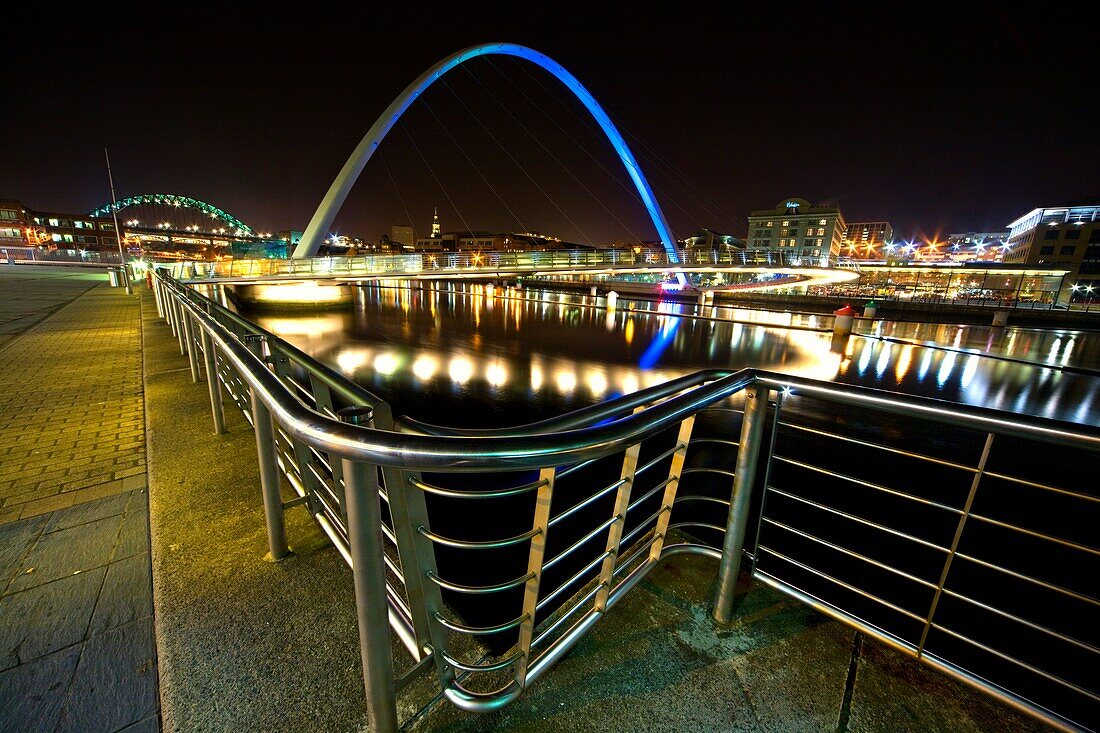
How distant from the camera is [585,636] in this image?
1.91m

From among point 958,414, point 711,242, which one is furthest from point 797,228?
point 958,414

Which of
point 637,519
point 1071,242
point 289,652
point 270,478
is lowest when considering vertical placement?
point 637,519

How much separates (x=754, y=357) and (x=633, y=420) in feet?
49.0

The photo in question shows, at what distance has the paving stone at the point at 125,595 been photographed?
187cm

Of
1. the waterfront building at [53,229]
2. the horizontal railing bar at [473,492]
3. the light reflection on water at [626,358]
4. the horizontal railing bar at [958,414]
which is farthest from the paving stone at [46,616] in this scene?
the waterfront building at [53,229]

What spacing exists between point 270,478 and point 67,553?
1.29 metres

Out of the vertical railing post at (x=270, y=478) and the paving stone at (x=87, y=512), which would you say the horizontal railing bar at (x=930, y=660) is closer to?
the vertical railing post at (x=270, y=478)

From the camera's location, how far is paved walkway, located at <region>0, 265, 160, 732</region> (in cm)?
155

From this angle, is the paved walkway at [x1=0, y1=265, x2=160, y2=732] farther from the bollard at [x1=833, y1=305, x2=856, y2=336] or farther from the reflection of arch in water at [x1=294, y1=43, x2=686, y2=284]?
the reflection of arch in water at [x1=294, y1=43, x2=686, y2=284]

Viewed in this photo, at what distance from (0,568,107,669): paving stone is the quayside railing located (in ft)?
2.52

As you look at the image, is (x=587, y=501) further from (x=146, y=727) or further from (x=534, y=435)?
(x=146, y=727)

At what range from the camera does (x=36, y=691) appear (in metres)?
1.57

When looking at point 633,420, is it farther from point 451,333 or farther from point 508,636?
point 451,333

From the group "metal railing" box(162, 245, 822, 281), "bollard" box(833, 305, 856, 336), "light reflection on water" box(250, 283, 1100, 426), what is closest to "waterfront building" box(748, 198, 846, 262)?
"metal railing" box(162, 245, 822, 281)
